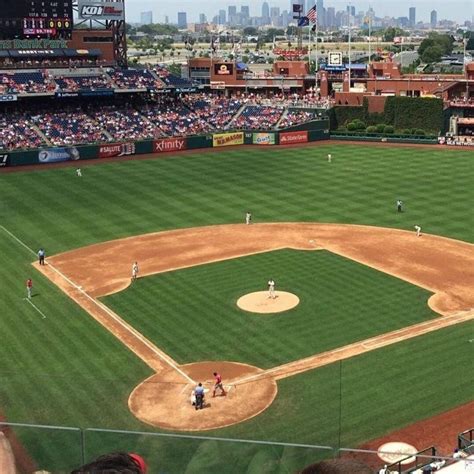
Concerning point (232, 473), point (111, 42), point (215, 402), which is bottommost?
point (215, 402)

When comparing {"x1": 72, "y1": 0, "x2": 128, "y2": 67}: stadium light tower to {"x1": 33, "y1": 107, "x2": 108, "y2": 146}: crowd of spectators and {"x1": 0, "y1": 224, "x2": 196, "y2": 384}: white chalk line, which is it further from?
{"x1": 0, "y1": 224, "x2": 196, "y2": 384}: white chalk line

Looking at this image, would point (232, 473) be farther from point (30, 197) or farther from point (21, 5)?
point (21, 5)

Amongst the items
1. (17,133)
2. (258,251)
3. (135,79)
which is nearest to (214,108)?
(135,79)

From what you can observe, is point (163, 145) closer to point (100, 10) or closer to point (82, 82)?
point (82, 82)

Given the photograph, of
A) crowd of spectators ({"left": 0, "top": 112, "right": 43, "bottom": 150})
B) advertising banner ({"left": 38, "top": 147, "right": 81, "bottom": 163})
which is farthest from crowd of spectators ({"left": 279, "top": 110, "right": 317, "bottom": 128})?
crowd of spectators ({"left": 0, "top": 112, "right": 43, "bottom": 150})

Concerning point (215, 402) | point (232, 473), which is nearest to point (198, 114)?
point (215, 402)

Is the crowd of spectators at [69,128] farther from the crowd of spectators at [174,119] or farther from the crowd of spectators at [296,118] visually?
the crowd of spectators at [296,118]

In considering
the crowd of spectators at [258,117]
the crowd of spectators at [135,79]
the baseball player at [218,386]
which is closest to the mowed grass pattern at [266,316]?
the baseball player at [218,386]

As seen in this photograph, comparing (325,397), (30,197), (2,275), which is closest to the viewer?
(325,397)
